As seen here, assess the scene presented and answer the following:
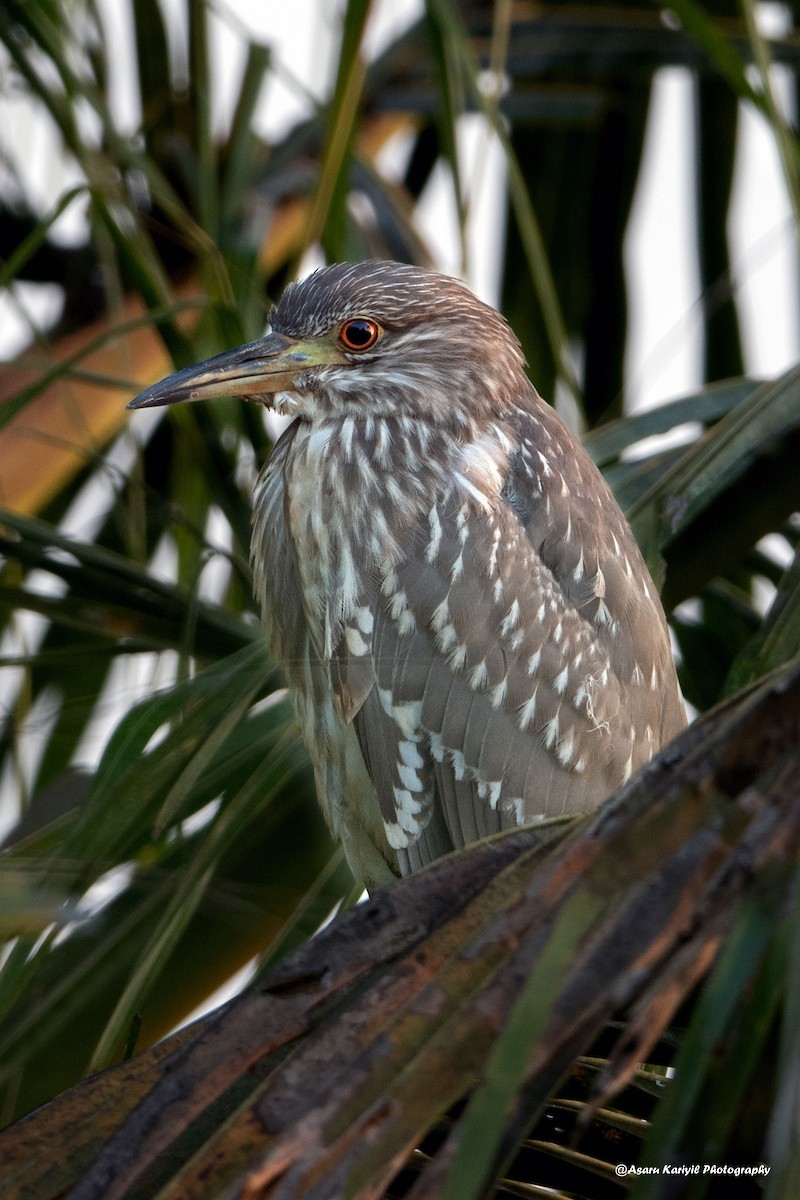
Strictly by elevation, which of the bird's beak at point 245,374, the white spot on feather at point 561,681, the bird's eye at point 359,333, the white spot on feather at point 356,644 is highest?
the bird's eye at point 359,333

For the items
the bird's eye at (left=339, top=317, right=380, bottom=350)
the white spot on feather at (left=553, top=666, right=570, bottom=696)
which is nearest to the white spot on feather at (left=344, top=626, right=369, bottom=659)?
the white spot on feather at (left=553, top=666, right=570, bottom=696)

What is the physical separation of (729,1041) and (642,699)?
4.63 ft

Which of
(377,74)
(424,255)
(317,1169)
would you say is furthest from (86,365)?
(317,1169)

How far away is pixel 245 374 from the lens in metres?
2.23

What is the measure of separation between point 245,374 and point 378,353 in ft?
0.91

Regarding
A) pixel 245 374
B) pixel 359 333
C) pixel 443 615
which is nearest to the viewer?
pixel 443 615

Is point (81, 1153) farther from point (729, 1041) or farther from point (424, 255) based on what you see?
point (424, 255)

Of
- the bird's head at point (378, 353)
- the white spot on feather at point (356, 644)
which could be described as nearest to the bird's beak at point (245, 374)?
the bird's head at point (378, 353)

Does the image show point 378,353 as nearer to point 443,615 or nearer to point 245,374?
point 245,374

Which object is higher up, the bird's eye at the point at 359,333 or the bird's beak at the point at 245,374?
the bird's eye at the point at 359,333

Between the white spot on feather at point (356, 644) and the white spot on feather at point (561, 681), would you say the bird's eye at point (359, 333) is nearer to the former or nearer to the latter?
the white spot on feather at point (356, 644)

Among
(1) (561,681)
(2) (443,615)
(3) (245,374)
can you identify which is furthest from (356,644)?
(3) (245,374)

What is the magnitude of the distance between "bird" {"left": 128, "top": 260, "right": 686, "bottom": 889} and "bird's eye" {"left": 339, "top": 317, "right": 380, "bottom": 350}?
0.03 metres

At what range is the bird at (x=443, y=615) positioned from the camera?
210 cm
